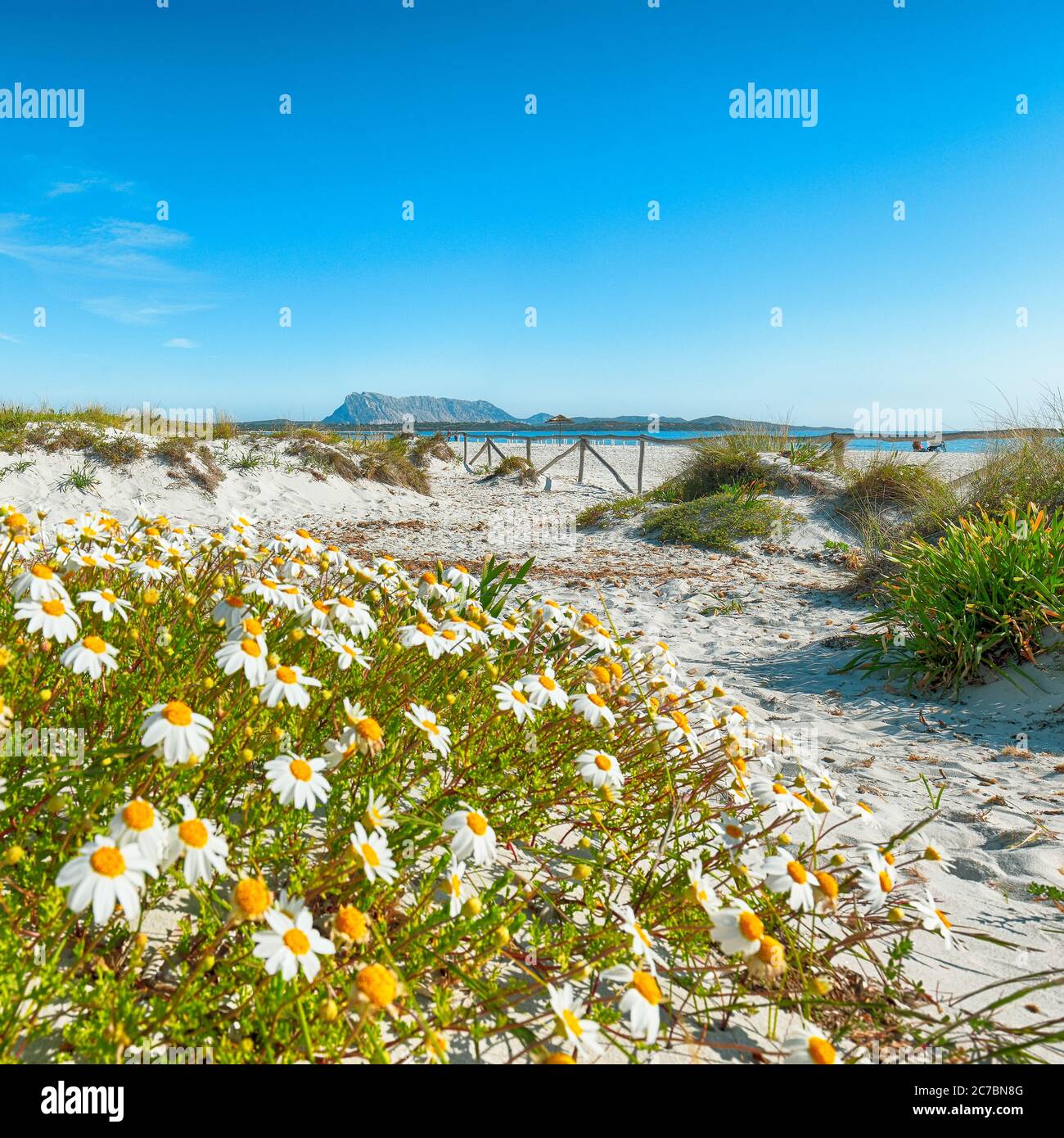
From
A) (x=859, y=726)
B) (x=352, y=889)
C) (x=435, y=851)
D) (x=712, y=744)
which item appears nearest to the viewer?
(x=352, y=889)

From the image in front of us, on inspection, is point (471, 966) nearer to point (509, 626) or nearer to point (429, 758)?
point (429, 758)

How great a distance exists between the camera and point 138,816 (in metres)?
1.19

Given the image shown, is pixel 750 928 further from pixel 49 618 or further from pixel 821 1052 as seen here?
pixel 49 618

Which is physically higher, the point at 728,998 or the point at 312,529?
the point at 312,529

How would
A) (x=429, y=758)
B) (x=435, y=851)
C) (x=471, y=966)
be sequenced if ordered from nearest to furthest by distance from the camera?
(x=471, y=966), (x=435, y=851), (x=429, y=758)

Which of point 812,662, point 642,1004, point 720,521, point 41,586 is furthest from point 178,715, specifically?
point 720,521

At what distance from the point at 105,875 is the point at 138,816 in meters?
0.10

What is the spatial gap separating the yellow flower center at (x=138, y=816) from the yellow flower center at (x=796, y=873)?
1.42m

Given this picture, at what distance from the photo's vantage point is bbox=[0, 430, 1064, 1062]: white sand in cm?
257

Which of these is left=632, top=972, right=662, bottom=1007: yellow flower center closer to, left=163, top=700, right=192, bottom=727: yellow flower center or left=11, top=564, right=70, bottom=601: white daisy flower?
left=163, top=700, right=192, bottom=727: yellow flower center

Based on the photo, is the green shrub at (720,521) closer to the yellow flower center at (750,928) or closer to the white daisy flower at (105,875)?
the yellow flower center at (750,928)
